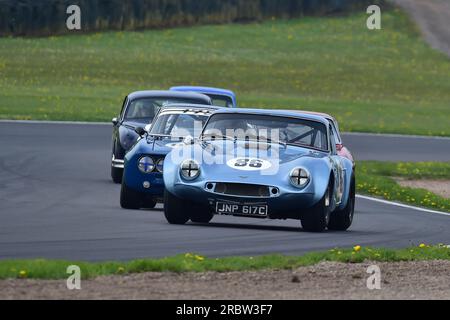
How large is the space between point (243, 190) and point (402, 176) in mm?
13067

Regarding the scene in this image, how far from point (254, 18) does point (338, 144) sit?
2270 inches

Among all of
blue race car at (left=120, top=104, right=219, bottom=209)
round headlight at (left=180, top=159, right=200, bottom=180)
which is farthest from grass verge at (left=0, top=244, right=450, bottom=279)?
blue race car at (left=120, top=104, right=219, bottom=209)

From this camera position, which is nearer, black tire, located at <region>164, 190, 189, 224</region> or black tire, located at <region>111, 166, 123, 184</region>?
black tire, located at <region>164, 190, 189, 224</region>

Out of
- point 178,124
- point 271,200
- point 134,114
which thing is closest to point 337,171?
point 271,200

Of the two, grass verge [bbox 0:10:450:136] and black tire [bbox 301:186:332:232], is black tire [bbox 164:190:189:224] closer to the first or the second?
black tire [bbox 301:186:332:232]

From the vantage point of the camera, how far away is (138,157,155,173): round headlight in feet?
56.6

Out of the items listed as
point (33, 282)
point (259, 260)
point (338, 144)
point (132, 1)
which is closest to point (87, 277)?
point (33, 282)

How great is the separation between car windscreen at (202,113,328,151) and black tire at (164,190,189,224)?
3.14ft

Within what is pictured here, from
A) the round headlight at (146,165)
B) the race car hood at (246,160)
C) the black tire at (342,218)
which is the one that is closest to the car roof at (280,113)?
the race car hood at (246,160)

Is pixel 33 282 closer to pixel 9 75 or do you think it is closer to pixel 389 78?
pixel 9 75

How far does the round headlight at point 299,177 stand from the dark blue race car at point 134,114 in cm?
704

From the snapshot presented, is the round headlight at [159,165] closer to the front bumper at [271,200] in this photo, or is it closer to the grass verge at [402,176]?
the front bumper at [271,200]

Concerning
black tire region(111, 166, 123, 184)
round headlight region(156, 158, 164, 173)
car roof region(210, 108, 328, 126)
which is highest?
car roof region(210, 108, 328, 126)

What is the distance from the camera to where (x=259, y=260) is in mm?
12359
